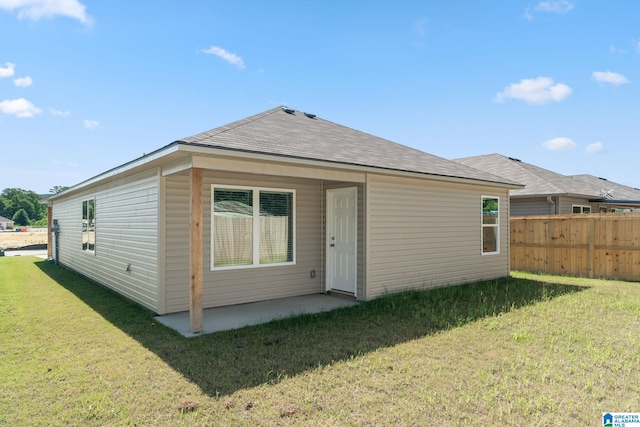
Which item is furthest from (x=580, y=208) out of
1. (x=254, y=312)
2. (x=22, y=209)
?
(x=22, y=209)

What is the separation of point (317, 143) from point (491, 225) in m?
5.67

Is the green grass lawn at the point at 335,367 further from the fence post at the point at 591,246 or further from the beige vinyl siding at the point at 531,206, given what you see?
the beige vinyl siding at the point at 531,206

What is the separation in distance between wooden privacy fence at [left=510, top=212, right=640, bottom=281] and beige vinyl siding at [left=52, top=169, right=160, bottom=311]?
10.5 metres

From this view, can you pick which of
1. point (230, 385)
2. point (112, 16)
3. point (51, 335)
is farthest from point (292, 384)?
point (112, 16)

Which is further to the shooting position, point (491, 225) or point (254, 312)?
point (491, 225)

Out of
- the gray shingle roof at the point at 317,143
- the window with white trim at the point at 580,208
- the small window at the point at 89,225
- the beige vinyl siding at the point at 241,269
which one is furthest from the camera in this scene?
the window with white trim at the point at 580,208

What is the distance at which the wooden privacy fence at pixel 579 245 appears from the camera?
9.81 meters

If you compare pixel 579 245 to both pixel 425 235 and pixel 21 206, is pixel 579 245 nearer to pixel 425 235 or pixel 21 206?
pixel 425 235

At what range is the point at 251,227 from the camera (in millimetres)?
7066

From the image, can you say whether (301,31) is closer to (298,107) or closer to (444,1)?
(298,107)

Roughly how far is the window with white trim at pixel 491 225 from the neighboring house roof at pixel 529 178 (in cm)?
286

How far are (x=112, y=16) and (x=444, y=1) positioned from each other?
8.25 metres

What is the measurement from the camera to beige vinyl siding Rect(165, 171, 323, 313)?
6.27 metres

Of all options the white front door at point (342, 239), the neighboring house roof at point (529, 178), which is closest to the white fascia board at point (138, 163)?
the white front door at point (342, 239)
